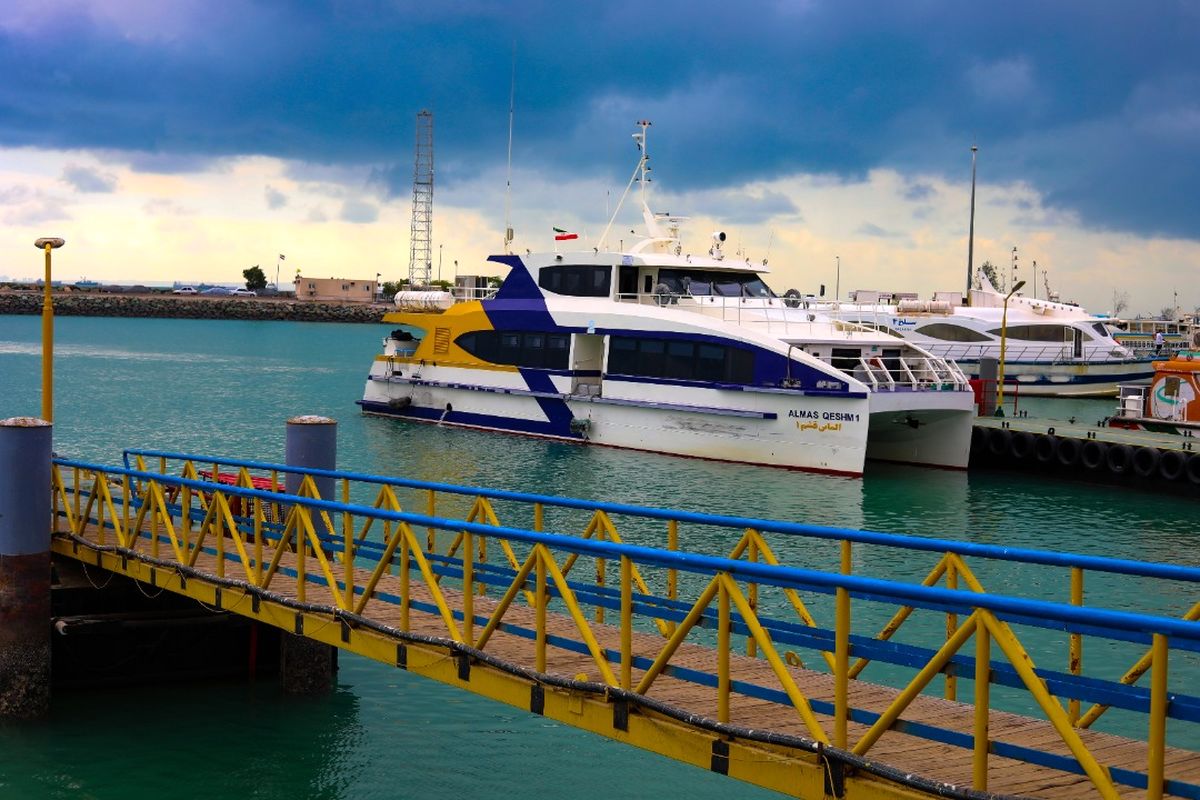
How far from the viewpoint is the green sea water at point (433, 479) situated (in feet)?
42.3

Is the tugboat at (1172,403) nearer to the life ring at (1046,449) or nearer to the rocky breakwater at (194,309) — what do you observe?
the life ring at (1046,449)

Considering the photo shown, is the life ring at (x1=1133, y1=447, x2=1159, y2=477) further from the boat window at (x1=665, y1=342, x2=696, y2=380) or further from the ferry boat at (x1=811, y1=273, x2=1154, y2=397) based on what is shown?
the ferry boat at (x1=811, y1=273, x2=1154, y2=397)

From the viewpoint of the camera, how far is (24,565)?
13648 mm

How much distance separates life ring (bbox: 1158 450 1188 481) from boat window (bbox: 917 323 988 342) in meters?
35.7

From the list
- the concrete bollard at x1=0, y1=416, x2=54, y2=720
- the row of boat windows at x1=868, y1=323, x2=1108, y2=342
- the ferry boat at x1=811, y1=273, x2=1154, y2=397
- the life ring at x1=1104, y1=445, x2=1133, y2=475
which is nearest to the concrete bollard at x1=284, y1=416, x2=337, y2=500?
Result: the concrete bollard at x1=0, y1=416, x2=54, y2=720

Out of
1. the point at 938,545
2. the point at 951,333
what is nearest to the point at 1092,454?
the point at 938,545

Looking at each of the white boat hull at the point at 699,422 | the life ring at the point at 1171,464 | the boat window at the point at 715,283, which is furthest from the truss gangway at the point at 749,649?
the boat window at the point at 715,283

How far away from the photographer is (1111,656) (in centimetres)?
1677

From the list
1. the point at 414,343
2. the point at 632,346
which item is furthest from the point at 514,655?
the point at 414,343

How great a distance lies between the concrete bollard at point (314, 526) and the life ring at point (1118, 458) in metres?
23.9

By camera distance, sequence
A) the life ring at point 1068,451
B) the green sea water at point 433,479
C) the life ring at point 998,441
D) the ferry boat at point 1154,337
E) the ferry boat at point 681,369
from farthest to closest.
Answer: the ferry boat at point 1154,337, the life ring at point 998,441, the life ring at point 1068,451, the ferry boat at point 681,369, the green sea water at point 433,479

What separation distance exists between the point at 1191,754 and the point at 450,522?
215 inches

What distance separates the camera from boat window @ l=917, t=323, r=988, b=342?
223 ft

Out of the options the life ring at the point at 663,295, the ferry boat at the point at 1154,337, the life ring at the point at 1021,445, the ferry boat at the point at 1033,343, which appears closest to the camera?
the life ring at the point at 1021,445
